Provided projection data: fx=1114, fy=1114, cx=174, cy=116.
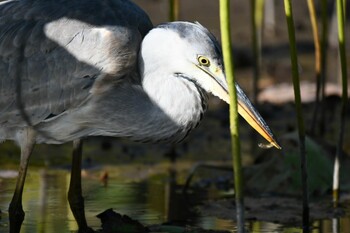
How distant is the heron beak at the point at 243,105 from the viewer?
6.60m

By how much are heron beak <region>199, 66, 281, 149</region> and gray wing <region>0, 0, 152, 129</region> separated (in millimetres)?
596

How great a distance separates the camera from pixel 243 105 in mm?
6609

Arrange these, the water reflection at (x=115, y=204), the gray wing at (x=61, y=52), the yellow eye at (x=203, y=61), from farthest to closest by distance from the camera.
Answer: the water reflection at (x=115, y=204) → the gray wing at (x=61, y=52) → the yellow eye at (x=203, y=61)

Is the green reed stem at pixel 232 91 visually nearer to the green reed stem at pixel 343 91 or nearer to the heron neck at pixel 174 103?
the heron neck at pixel 174 103

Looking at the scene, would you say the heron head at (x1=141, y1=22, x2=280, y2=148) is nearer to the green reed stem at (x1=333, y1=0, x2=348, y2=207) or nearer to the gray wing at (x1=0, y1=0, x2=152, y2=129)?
the gray wing at (x1=0, y1=0, x2=152, y2=129)

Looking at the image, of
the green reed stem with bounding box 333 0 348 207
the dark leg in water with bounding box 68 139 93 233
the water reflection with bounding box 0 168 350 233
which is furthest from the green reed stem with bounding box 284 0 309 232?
the dark leg in water with bounding box 68 139 93 233

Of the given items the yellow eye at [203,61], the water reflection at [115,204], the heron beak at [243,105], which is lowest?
the water reflection at [115,204]

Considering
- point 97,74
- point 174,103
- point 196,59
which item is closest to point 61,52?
point 97,74

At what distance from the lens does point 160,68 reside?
6.87 m

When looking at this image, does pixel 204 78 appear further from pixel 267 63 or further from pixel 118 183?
pixel 267 63

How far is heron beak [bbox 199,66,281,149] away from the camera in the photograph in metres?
6.60

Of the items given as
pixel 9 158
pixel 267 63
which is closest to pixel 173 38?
pixel 9 158

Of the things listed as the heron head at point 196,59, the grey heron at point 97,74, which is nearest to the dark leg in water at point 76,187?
the grey heron at point 97,74

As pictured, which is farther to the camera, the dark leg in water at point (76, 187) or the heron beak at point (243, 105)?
the dark leg in water at point (76, 187)
